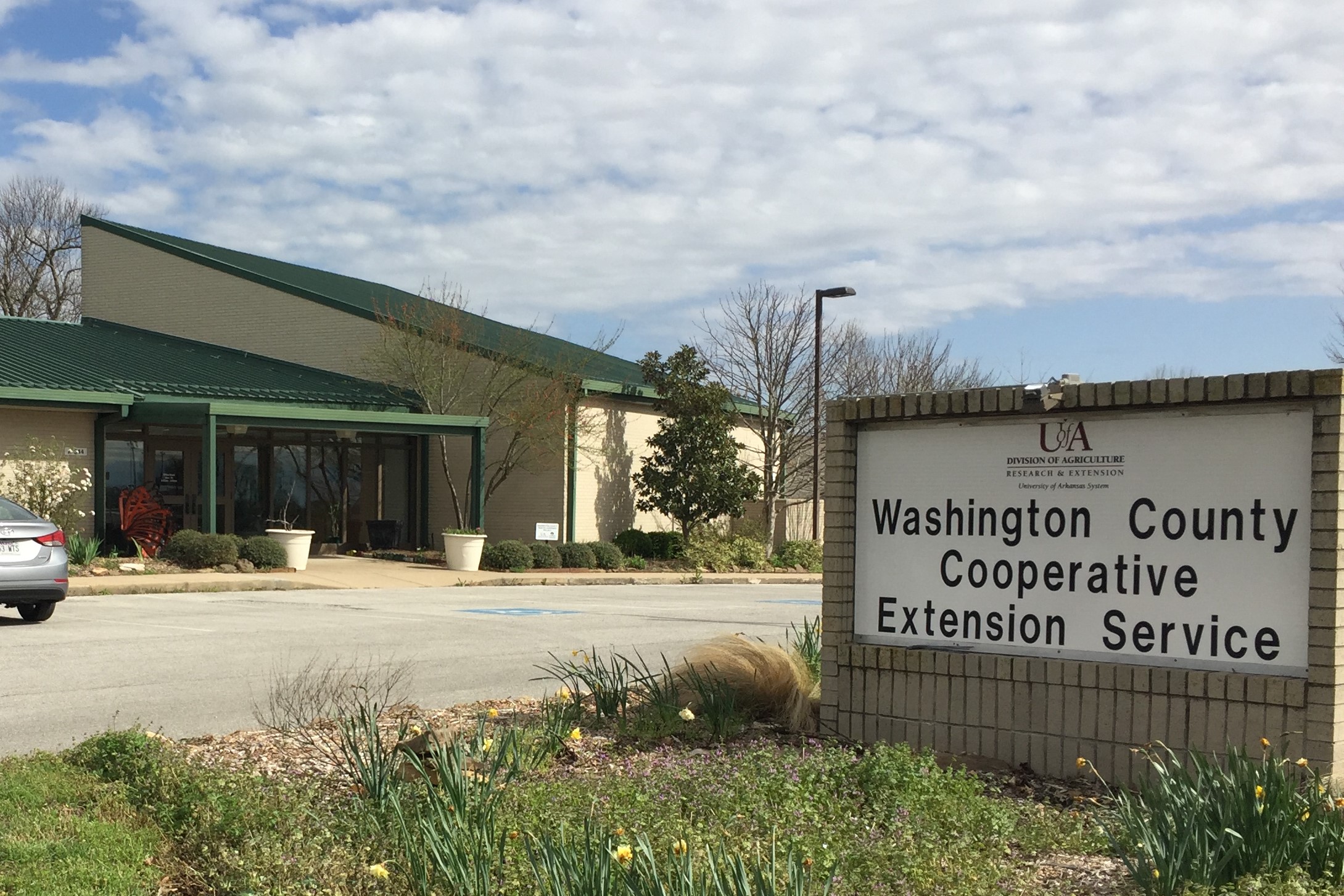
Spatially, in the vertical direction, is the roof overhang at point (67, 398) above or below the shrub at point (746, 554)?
above

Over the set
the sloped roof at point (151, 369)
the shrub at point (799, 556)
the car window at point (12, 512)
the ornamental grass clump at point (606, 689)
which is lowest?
the shrub at point (799, 556)

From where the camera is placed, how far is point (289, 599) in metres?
19.5

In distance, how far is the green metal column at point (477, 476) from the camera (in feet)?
93.7

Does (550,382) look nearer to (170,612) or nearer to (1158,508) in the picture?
(170,612)

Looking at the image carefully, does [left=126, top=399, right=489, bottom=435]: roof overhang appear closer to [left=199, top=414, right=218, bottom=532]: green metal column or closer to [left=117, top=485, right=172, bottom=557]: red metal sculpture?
[left=199, top=414, right=218, bottom=532]: green metal column

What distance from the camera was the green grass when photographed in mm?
4680

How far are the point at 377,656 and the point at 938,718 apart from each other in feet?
21.8

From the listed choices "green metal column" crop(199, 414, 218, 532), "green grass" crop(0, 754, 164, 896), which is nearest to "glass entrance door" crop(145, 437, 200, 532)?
"green metal column" crop(199, 414, 218, 532)

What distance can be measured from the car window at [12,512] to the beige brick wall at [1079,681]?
1057 centimetres

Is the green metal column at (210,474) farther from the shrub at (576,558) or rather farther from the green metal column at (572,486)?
the green metal column at (572,486)

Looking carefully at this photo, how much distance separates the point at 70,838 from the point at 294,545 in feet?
66.1

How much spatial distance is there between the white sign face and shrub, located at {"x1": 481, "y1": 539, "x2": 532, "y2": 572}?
19660 mm

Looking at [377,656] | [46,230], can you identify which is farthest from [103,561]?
[46,230]

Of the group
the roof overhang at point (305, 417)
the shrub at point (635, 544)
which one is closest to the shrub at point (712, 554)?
the shrub at point (635, 544)
